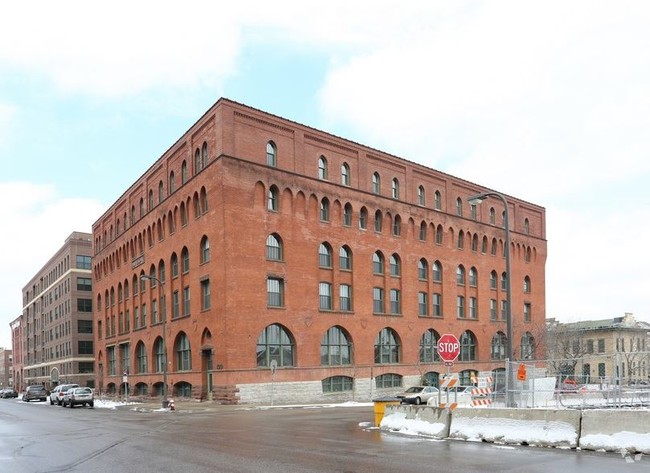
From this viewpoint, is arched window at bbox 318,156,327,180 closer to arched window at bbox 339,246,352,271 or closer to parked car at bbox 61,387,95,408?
arched window at bbox 339,246,352,271

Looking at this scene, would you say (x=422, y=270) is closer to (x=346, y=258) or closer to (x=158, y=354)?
(x=346, y=258)

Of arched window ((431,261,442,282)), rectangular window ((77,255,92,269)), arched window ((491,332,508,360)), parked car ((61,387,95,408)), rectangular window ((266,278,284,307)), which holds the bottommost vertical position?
parked car ((61,387,95,408))

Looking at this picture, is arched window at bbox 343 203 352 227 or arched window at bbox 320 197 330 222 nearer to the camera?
arched window at bbox 320 197 330 222

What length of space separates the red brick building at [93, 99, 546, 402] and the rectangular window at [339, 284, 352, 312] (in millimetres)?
124

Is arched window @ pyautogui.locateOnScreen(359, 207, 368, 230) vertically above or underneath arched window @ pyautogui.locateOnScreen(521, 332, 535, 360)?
above

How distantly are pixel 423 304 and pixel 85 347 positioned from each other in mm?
57327

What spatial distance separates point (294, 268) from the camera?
155ft

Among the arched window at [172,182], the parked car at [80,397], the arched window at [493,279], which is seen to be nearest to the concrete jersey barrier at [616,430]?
the parked car at [80,397]

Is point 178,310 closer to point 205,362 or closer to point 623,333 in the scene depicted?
point 205,362

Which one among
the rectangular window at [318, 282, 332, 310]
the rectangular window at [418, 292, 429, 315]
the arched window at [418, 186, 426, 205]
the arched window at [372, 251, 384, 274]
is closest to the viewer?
the rectangular window at [318, 282, 332, 310]

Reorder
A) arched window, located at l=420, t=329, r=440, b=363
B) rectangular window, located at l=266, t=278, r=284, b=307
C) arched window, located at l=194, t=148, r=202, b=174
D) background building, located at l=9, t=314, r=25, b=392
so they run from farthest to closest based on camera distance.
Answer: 1. background building, located at l=9, t=314, r=25, b=392
2. arched window, located at l=420, t=329, r=440, b=363
3. arched window, located at l=194, t=148, r=202, b=174
4. rectangular window, located at l=266, t=278, r=284, b=307

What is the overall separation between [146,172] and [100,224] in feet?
65.2

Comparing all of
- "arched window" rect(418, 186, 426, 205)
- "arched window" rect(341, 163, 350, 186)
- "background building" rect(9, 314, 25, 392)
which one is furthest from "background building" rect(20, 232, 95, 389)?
"arched window" rect(418, 186, 426, 205)

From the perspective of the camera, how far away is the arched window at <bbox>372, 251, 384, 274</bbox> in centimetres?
5388
